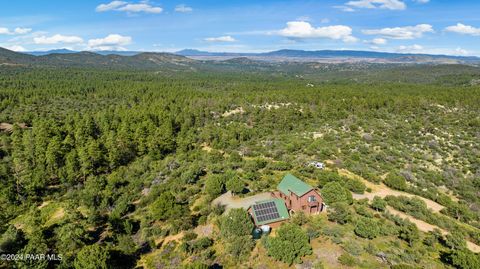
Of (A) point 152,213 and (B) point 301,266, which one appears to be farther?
(A) point 152,213

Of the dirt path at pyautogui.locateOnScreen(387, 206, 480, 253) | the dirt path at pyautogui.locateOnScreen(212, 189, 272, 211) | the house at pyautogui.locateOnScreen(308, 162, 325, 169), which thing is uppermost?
the house at pyautogui.locateOnScreen(308, 162, 325, 169)

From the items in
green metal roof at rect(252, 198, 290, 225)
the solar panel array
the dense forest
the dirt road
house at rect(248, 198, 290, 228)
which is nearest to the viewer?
the dense forest

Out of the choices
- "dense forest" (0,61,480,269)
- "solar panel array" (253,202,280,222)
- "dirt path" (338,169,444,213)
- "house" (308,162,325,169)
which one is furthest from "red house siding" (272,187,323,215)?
"house" (308,162,325,169)

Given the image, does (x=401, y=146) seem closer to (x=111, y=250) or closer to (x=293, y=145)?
(x=293, y=145)

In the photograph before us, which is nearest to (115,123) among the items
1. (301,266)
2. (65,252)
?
(65,252)

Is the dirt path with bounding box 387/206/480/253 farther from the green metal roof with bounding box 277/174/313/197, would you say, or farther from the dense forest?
the green metal roof with bounding box 277/174/313/197
